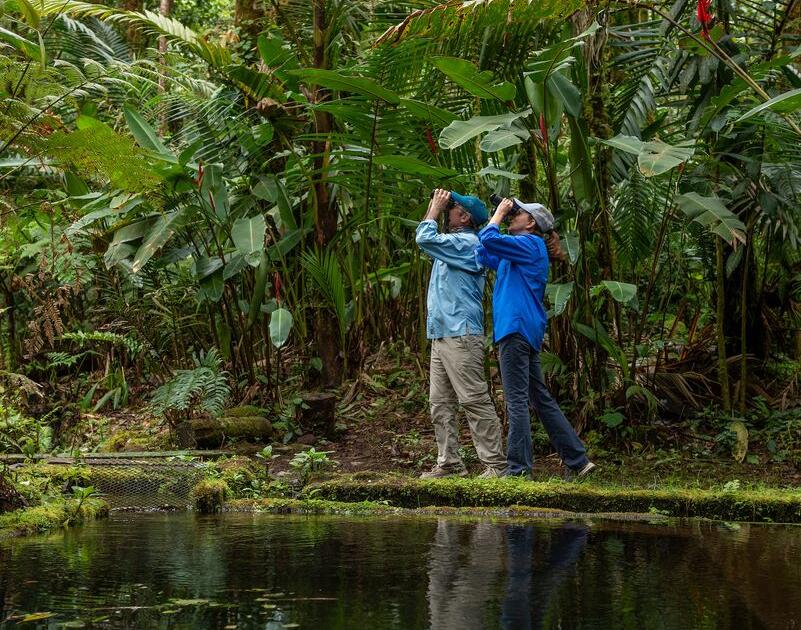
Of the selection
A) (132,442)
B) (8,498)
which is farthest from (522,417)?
(132,442)

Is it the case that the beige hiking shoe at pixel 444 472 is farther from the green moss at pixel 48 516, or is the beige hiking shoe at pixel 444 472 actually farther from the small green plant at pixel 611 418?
the green moss at pixel 48 516

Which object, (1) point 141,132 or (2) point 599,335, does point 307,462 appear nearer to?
(2) point 599,335

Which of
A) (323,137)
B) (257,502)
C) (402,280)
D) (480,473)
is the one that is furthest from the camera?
(402,280)

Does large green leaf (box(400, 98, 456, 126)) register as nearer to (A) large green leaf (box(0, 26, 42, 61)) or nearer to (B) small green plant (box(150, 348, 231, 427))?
(A) large green leaf (box(0, 26, 42, 61))

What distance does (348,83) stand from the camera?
24.6ft

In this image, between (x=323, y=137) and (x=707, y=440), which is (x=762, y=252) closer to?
(x=707, y=440)

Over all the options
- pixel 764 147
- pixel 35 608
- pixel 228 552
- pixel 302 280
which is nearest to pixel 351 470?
pixel 302 280

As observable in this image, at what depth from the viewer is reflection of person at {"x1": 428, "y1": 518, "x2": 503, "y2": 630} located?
10.1 feet

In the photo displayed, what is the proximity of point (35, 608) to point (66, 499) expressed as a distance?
256 cm

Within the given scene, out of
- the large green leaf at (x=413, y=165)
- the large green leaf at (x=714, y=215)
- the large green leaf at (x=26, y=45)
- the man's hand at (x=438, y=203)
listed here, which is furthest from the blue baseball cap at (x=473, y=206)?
the large green leaf at (x=26, y=45)

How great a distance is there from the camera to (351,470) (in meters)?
7.62

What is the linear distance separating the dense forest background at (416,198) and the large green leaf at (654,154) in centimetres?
3

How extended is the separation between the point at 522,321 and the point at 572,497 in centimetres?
133

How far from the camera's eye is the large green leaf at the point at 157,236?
8.51m
